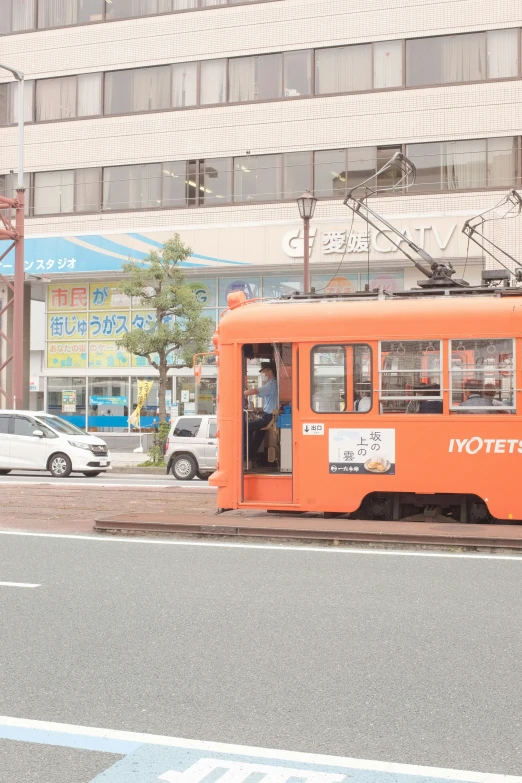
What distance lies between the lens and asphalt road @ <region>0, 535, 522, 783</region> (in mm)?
4441

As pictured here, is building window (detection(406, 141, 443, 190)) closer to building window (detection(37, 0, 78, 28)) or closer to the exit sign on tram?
building window (detection(37, 0, 78, 28))

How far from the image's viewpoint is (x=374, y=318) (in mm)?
11031

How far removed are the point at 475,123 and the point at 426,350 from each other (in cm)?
1829

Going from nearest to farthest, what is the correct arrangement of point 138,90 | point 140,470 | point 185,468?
point 185,468, point 140,470, point 138,90

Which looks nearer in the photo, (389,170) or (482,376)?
(482,376)

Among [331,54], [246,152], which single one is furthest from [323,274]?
[331,54]

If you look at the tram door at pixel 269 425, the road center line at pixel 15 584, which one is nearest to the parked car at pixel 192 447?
the tram door at pixel 269 425

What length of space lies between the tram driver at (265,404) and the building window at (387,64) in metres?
19.0

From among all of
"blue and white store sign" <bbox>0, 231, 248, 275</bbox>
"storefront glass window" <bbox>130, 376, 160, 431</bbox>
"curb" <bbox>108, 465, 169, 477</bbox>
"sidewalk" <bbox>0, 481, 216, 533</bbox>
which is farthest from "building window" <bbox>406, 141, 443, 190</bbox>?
"sidewalk" <bbox>0, 481, 216, 533</bbox>

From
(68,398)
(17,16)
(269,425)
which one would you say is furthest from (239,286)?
(269,425)

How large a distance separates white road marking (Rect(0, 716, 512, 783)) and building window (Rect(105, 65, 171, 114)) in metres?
28.4

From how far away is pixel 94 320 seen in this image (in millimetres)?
31250

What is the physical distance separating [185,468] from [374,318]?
10.9 m

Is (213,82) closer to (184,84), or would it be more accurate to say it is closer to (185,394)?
(184,84)
